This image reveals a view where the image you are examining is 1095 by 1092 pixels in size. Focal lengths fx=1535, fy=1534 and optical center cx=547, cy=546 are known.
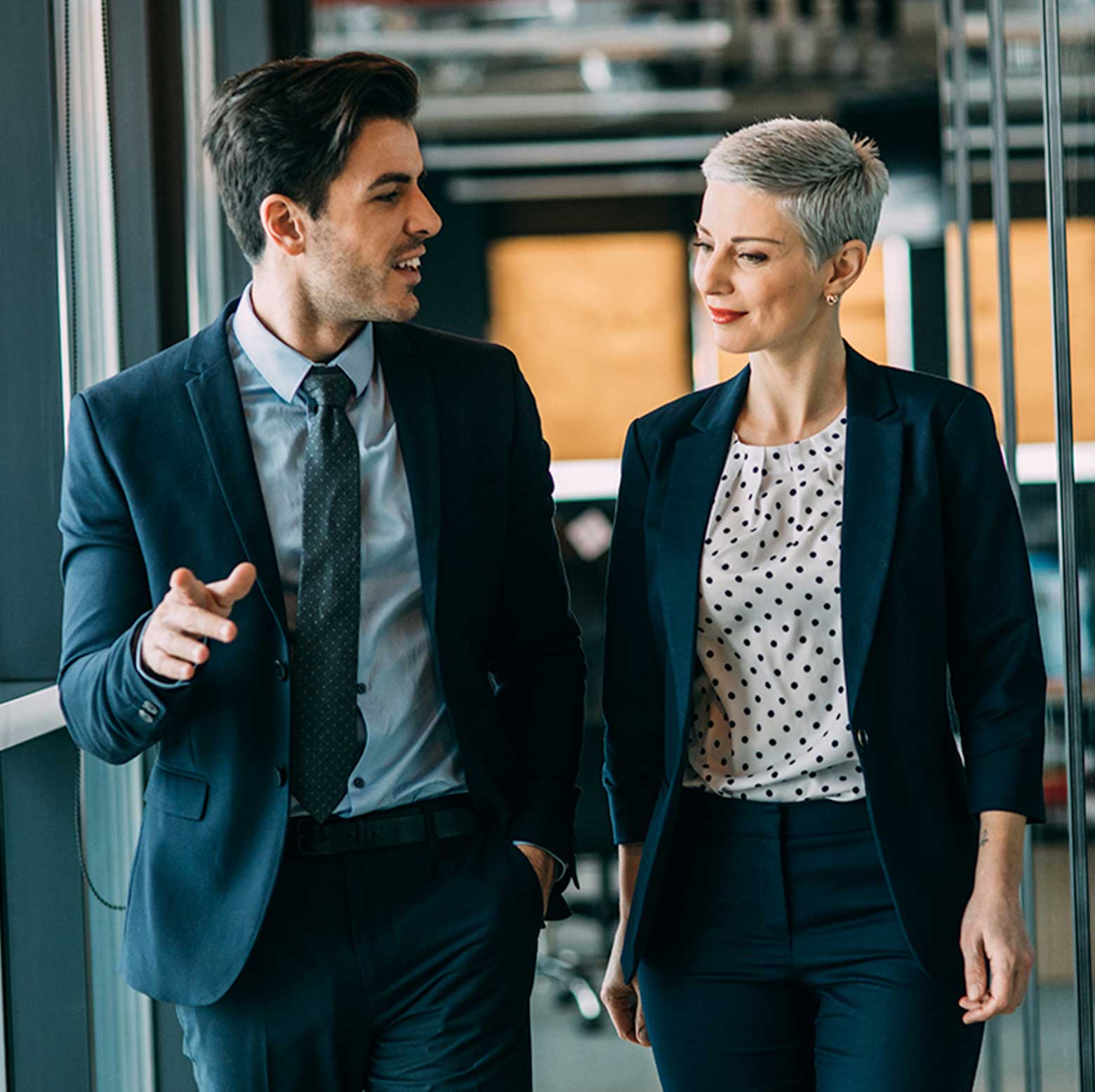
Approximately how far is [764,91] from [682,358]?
1.81m

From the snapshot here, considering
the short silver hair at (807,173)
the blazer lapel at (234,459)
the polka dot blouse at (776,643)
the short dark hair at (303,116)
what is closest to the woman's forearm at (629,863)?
the polka dot blouse at (776,643)

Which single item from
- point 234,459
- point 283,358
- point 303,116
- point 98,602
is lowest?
point 98,602

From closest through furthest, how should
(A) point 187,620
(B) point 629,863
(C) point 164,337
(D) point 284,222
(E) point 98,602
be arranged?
(A) point 187,620 → (E) point 98,602 → (D) point 284,222 → (B) point 629,863 → (C) point 164,337

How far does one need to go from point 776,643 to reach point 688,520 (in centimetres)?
18

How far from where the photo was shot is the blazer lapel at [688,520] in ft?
5.75

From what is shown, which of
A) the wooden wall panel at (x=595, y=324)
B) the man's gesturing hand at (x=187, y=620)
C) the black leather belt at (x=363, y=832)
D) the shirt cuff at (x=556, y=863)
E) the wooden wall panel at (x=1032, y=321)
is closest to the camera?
the man's gesturing hand at (x=187, y=620)

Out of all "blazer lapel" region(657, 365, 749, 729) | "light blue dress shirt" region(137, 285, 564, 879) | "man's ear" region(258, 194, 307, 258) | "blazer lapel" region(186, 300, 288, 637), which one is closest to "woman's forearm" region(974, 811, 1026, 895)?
"blazer lapel" region(657, 365, 749, 729)

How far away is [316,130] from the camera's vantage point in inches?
68.6

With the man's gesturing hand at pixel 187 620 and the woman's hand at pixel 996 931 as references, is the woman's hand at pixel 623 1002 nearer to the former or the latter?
the woman's hand at pixel 996 931

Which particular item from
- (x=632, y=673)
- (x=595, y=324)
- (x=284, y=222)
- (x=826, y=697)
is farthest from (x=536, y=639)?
(x=595, y=324)

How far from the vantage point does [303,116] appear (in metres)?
1.74

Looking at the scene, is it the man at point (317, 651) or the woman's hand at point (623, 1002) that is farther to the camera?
the woman's hand at point (623, 1002)

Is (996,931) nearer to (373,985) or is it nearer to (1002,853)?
(1002,853)

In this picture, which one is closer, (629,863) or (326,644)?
(326,644)
